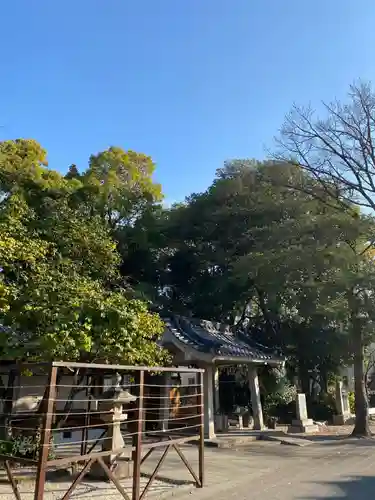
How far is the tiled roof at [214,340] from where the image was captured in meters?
15.2

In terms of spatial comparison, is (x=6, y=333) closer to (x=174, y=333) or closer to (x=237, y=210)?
(x=174, y=333)

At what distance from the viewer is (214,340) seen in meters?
16.1

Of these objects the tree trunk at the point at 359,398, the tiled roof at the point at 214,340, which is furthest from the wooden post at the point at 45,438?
the tree trunk at the point at 359,398

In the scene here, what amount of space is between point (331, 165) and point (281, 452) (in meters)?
11.2

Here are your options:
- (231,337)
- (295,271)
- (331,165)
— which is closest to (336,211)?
(331,165)

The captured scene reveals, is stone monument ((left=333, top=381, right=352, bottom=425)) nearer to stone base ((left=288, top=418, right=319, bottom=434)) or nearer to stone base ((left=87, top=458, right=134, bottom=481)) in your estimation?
stone base ((left=288, top=418, right=319, bottom=434))

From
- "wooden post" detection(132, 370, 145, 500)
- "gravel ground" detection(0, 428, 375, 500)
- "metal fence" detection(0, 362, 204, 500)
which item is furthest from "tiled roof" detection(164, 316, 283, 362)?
"wooden post" detection(132, 370, 145, 500)

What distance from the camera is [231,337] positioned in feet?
62.4

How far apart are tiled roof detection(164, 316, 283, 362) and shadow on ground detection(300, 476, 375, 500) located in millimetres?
6642

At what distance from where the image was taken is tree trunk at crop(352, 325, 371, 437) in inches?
658

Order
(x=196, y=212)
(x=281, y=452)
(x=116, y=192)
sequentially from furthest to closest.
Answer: (x=196, y=212) < (x=116, y=192) < (x=281, y=452)

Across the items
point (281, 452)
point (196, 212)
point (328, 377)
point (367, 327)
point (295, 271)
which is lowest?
point (281, 452)

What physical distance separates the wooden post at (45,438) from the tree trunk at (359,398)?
14.5 metres

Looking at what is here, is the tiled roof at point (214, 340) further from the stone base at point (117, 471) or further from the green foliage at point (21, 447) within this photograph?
the green foliage at point (21, 447)
